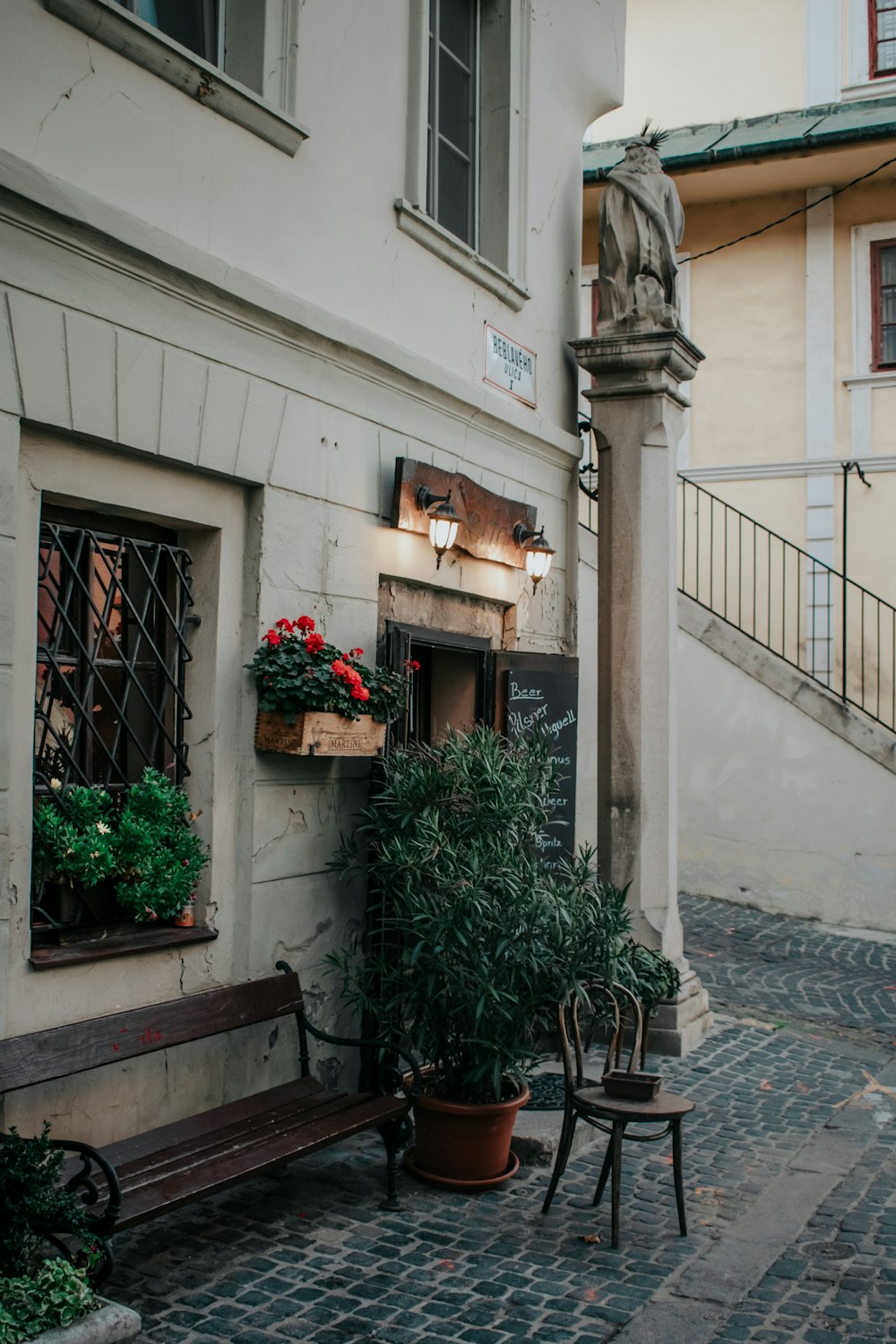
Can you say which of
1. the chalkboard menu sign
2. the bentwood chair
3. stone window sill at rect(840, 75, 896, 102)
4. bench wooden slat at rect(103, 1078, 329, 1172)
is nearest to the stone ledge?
bench wooden slat at rect(103, 1078, 329, 1172)

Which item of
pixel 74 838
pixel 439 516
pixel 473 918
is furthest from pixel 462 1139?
pixel 439 516

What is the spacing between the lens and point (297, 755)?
563 cm

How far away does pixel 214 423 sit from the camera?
5227 millimetres

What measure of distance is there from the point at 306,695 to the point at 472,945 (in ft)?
4.00

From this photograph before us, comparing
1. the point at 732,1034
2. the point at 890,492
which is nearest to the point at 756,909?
the point at 732,1034

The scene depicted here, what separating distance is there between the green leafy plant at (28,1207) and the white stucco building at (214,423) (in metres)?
0.78

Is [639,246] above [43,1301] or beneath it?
above

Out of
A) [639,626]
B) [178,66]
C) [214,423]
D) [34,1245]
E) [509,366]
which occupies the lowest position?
[34,1245]

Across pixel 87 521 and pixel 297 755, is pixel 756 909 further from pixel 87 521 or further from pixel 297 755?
pixel 87 521

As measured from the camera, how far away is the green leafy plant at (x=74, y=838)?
4516 millimetres

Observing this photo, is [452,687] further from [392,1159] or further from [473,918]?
[392,1159]

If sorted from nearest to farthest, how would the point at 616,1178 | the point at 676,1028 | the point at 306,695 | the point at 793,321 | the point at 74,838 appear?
the point at 74,838, the point at 616,1178, the point at 306,695, the point at 676,1028, the point at 793,321

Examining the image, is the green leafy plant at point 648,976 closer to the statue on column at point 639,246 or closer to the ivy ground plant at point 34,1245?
the ivy ground plant at point 34,1245

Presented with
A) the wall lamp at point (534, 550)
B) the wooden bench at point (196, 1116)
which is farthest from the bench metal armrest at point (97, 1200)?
the wall lamp at point (534, 550)
